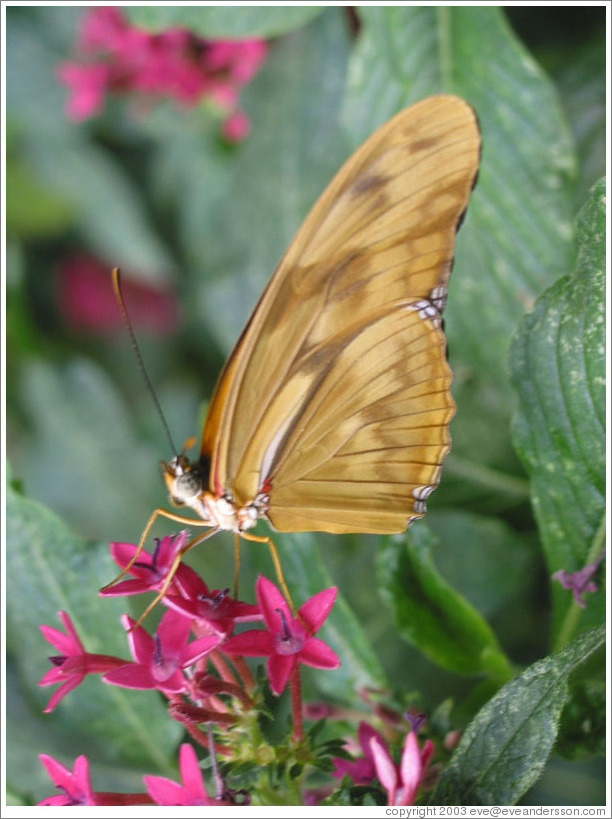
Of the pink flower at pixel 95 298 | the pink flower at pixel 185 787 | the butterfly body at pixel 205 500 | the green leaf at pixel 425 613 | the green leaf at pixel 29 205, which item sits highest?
the green leaf at pixel 29 205

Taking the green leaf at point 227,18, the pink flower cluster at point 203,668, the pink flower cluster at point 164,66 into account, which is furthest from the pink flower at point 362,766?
the pink flower cluster at point 164,66

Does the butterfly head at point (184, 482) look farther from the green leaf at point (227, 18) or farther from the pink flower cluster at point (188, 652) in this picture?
the green leaf at point (227, 18)

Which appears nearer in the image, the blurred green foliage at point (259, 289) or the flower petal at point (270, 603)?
the flower petal at point (270, 603)

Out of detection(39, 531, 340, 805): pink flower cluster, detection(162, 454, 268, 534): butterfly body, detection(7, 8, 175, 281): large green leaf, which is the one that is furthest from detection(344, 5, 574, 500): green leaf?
detection(7, 8, 175, 281): large green leaf

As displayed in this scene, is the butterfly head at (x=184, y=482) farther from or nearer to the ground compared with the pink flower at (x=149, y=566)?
farther from the ground

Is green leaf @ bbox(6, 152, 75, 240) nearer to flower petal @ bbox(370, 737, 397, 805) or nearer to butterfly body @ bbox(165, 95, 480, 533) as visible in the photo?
butterfly body @ bbox(165, 95, 480, 533)

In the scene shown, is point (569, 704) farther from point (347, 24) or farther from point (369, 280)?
point (347, 24)

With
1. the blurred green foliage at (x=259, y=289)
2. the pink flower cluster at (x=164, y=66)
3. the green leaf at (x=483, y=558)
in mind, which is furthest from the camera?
the pink flower cluster at (x=164, y=66)
